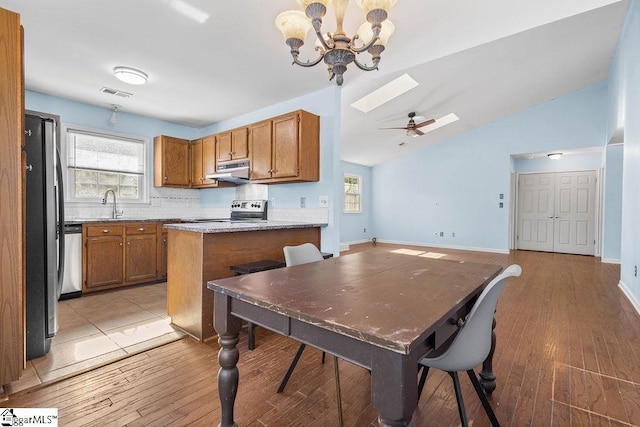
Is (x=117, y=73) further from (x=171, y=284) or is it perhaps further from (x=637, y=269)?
(x=637, y=269)

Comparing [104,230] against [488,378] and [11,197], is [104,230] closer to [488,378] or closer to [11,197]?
[11,197]

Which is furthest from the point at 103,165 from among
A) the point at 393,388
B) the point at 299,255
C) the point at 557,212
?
the point at 557,212

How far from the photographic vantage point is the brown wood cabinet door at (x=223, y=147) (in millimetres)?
4074

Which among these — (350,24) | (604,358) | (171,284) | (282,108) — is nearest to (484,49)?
(350,24)

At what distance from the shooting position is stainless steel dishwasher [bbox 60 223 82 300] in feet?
10.9

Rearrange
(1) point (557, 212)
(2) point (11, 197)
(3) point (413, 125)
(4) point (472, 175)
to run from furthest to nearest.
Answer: (4) point (472, 175) → (1) point (557, 212) → (3) point (413, 125) → (2) point (11, 197)

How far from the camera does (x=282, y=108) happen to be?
3887 millimetres

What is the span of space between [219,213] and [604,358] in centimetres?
468


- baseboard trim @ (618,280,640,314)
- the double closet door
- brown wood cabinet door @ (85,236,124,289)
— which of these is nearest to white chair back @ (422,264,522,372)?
baseboard trim @ (618,280,640,314)

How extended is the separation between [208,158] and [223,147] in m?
0.40

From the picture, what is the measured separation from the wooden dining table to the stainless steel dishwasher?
10.1ft

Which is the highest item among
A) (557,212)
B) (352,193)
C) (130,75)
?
(130,75)

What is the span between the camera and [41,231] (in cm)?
203

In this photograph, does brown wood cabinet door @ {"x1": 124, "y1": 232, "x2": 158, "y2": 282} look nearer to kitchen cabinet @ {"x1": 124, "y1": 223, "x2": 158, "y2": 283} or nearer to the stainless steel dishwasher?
kitchen cabinet @ {"x1": 124, "y1": 223, "x2": 158, "y2": 283}
